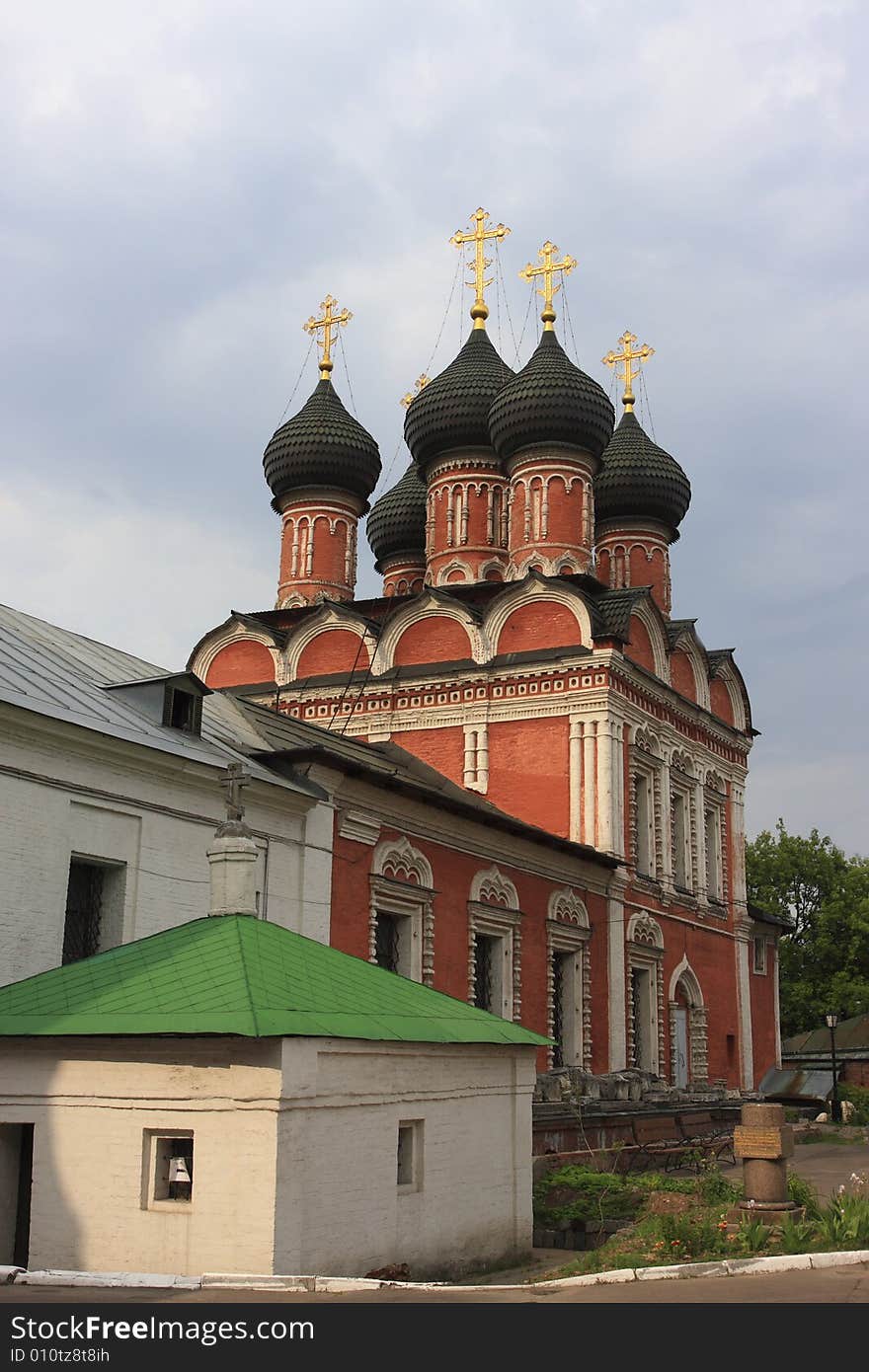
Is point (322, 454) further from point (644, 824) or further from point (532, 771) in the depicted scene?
point (644, 824)

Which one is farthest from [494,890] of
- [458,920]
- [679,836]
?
[679,836]

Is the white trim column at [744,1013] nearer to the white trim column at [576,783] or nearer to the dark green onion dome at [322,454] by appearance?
the white trim column at [576,783]

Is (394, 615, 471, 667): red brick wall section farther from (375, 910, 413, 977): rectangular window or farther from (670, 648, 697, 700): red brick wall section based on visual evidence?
(375, 910, 413, 977): rectangular window

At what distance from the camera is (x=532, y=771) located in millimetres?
21906

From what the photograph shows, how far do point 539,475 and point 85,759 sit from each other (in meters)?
Answer: 14.5

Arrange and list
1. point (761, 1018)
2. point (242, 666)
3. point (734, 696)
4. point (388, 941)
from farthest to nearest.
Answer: point (761, 1018)
point (734, 696)
point (242, 666)
point (388, 941)

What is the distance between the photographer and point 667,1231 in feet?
29.6

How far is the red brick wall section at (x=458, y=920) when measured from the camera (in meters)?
15.3

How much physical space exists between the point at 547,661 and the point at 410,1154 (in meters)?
12.7

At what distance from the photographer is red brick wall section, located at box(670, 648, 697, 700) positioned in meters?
24.7

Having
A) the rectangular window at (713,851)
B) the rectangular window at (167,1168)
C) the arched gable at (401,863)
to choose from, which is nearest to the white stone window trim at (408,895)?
the arched gable at (401,863)

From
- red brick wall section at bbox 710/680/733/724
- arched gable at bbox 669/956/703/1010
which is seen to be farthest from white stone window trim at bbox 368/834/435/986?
red brick wall section at bbox 710/680/733/724

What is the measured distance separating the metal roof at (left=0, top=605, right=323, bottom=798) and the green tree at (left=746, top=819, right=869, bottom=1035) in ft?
87.5
